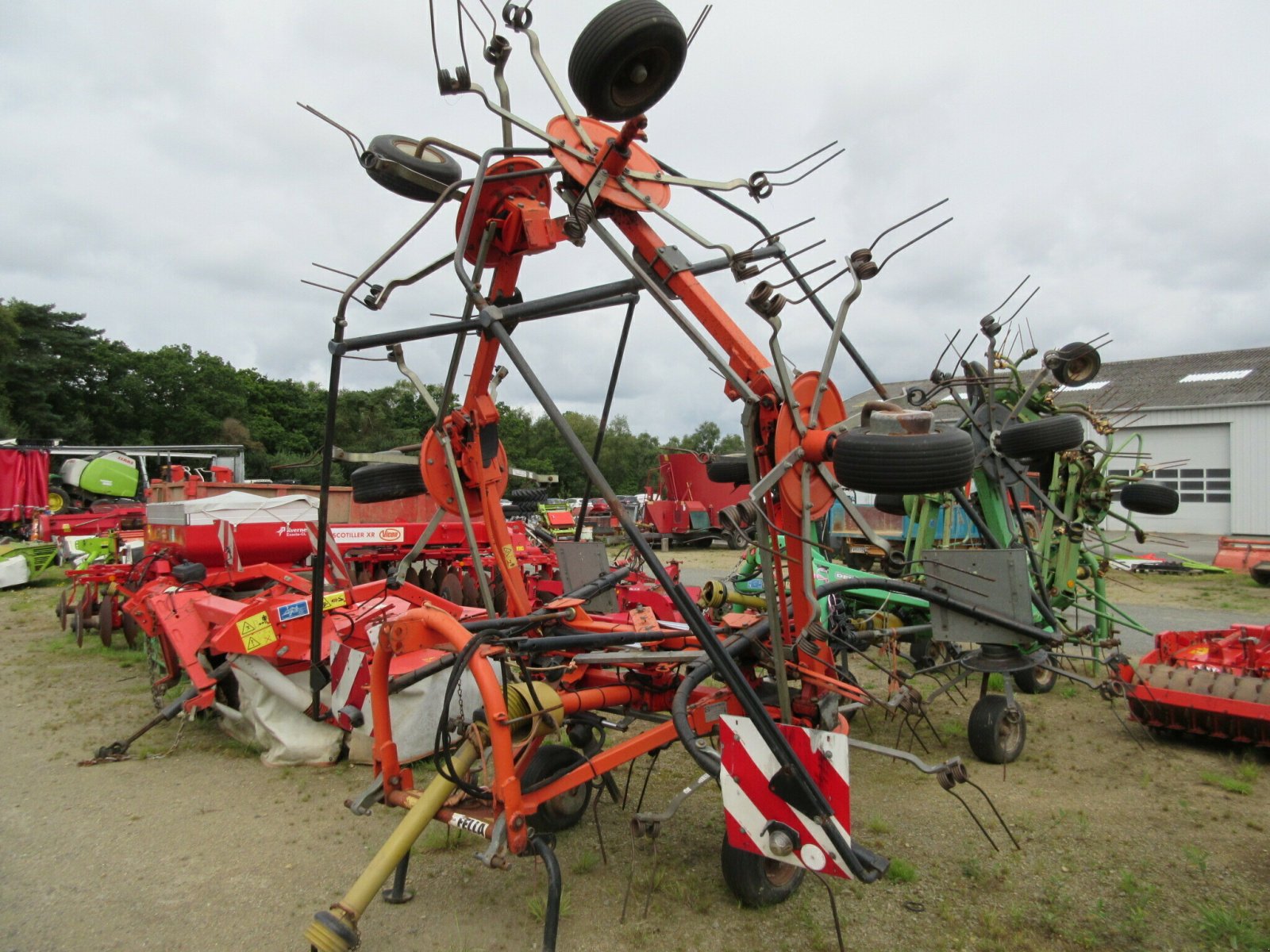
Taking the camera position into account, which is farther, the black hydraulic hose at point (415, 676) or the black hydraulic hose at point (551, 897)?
the black hydraulic hose at point (415, 676)

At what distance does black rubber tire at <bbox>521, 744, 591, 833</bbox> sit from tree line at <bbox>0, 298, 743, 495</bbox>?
32.1 metres

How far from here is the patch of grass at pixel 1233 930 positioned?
2873 mm

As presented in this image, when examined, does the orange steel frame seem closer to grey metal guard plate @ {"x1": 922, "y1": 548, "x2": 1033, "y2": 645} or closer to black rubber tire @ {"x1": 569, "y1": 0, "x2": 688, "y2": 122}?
black rubber tire @ {"x1": 569, "y1": 0, "x2": 688, "y2": 122}

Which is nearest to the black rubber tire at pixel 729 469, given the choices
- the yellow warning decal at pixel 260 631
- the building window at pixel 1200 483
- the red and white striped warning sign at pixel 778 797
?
the red and white striped warning sign at pixel 778 797

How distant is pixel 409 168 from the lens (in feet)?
12.4

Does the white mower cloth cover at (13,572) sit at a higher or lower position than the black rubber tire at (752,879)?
lower

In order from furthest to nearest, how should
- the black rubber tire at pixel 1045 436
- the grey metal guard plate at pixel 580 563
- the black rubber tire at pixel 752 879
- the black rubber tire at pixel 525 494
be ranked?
the black rubber tire at pixel 525 494
the grey metal guard plate at pixel 580 563
the black rubber tire at pixel 1045 436
the black rubber tire at pixel 752 879

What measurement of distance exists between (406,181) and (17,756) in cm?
468

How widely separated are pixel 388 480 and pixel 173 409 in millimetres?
51976

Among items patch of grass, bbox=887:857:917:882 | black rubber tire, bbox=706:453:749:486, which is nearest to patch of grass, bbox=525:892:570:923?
patch of grass, bbox=887:857:917:882

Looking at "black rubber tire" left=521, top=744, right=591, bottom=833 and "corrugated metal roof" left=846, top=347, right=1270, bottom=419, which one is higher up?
"corrugated metal roof" left=846, top=347, right=1270, bottom=419

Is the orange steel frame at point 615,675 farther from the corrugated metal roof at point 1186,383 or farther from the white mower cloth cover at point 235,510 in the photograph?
→ the corrugated metal roof at point 1186,383

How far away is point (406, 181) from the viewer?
12.7 feet

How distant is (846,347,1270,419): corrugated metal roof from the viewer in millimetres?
24891
